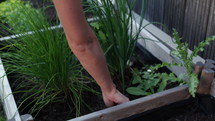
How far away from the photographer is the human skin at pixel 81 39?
117 centimetres

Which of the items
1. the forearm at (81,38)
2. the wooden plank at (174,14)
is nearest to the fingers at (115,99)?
the forearm at (81,38)

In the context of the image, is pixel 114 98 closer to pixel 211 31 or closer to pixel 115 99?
pixel 115 99

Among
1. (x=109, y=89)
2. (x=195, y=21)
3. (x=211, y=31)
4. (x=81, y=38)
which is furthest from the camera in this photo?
(x=195, y=21)

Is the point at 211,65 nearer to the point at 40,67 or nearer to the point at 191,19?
the point at 191,19

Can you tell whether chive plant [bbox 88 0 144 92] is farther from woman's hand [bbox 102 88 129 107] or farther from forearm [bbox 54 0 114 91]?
forearm [bbox 54 0 114 91]

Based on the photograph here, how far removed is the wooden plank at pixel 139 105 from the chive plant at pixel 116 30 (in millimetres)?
244

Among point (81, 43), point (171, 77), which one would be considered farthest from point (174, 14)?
point (81, 43)

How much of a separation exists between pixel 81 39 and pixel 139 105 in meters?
0.63

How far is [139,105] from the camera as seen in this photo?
5.51 ft

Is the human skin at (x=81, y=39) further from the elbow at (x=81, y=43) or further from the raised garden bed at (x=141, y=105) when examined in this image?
the raised garden bed at (x=141, y=105)

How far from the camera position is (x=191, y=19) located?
216 cm

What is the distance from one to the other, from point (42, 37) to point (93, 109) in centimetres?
58

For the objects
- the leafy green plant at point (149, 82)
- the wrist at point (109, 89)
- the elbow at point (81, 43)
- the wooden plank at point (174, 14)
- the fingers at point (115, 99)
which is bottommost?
the leafy green plant at point (149, 82)

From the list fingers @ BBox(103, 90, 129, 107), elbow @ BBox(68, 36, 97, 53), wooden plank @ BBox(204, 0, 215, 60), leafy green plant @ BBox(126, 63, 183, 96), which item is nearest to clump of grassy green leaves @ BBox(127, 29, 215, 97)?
leafy green plant @ BBox(126, 63, 183, 96)
